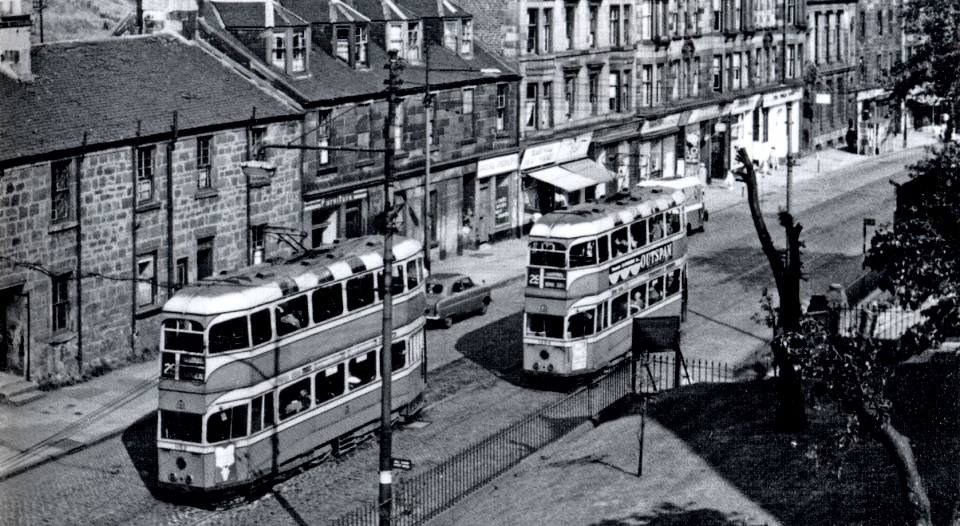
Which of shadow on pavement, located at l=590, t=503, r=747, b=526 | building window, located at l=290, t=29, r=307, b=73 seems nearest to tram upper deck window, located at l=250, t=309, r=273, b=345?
shadow on pavement, located at l=590, t=503, r=747, b=526

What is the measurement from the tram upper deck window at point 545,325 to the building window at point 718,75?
47.4m

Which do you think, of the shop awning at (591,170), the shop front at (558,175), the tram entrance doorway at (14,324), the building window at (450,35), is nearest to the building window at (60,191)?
the tram entrance doorway at (14,324)

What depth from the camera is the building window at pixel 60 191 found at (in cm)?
3881

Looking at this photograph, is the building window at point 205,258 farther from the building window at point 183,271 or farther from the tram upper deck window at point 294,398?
the tram upper deck window at point 294,398

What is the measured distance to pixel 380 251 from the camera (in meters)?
34.1

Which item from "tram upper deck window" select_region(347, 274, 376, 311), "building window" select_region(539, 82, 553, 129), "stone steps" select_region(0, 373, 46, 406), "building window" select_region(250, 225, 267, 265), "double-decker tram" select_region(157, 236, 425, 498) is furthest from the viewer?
"building window" select_region(539, 82, 553, 129)

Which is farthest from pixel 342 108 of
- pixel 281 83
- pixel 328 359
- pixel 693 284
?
pixel 328 359

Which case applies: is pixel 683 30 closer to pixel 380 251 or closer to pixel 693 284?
pixel 693 284

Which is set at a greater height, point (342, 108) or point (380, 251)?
point (342, 108)

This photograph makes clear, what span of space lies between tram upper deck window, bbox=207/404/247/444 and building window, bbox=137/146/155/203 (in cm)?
1411

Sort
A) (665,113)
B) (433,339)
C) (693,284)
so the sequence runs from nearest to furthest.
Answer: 1. (433,339)
2. (693,284)
3. (665,113)

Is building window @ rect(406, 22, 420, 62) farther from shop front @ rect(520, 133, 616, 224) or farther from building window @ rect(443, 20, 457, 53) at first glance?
shop front @ rect(520, 133, 616, 224)

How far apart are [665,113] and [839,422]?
1753 inches

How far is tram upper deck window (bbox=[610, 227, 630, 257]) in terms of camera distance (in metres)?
39.3
